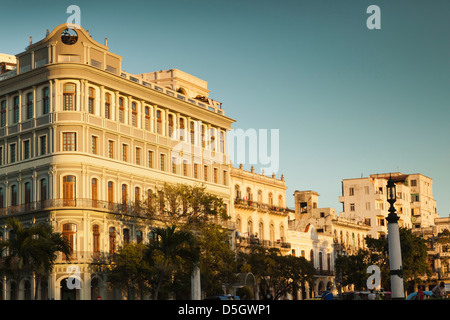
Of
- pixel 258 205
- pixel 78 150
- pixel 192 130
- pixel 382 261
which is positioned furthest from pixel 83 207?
pixel 382 261

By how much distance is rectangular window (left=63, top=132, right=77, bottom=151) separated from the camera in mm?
62188

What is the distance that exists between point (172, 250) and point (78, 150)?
1359 cm

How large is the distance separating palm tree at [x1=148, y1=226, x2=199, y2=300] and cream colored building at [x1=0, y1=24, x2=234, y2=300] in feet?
23.5

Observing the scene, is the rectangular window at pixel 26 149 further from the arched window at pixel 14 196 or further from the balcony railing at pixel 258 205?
the balcony railing at pixel 258 205

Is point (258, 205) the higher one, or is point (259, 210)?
point (258, 205)

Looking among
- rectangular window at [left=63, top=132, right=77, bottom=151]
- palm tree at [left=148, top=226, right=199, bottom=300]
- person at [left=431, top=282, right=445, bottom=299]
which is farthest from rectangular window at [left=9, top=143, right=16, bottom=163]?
person at [left=431, top=282, right=445, bottom=299]

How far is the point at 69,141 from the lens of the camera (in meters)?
62.3

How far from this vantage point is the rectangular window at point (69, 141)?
62.2 metres

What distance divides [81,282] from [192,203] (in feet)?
35.4

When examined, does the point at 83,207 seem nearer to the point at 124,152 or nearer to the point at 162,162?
the point at 124,152

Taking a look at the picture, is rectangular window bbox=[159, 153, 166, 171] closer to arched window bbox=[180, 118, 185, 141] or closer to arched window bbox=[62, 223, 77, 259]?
arched window bbox=[180, 118, 185, 141]
